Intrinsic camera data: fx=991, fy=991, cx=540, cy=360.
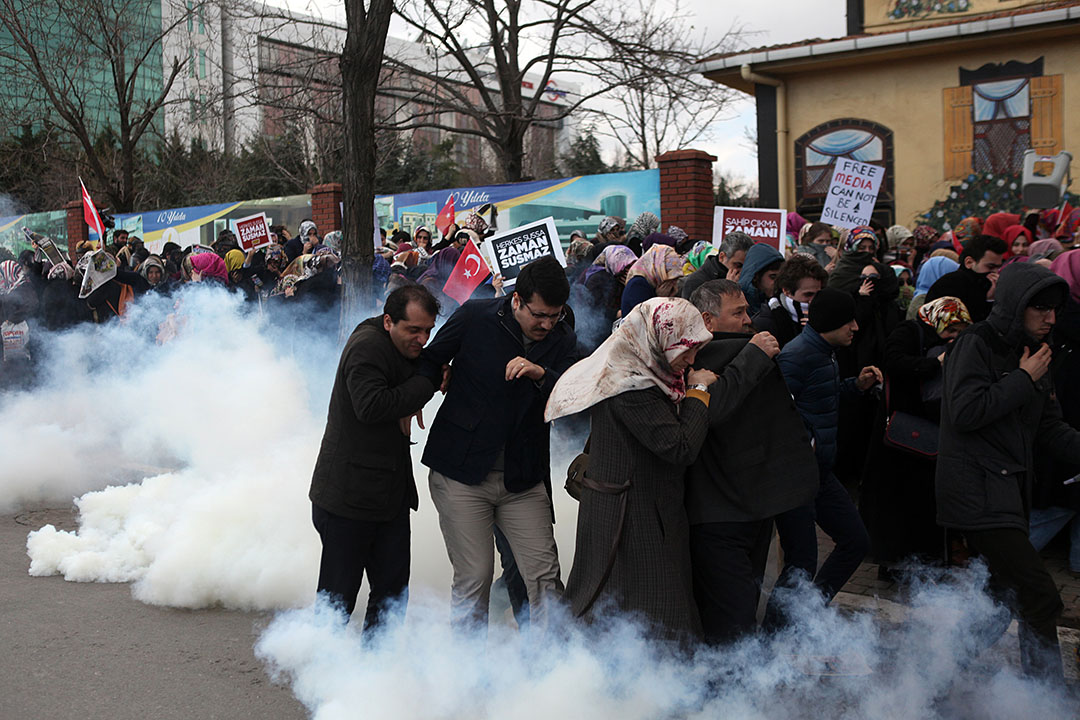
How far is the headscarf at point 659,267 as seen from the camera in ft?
20.9

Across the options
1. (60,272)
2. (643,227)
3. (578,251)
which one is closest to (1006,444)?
(643,227)

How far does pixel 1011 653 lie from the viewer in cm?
445

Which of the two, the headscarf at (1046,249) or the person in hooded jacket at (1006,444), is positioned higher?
the headscarf at (1046,249)

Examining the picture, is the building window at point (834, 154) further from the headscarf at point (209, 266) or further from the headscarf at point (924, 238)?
the headscarf at point (209, 266)

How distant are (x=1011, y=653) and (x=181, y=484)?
16.4ft

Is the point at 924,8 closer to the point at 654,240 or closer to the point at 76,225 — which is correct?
the point at 654,240

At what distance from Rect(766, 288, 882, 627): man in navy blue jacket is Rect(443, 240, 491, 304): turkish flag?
124 inches

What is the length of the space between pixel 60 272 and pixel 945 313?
10.9 m

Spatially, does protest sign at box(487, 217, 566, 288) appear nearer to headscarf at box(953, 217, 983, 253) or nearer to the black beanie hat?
the black beanie hat

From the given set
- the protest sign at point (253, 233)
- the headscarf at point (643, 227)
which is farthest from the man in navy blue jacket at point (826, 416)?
the protest sign at point (253, 233)

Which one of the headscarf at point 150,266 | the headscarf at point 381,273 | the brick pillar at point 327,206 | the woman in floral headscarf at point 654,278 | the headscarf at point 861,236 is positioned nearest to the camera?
the woman in floral headscarf at point 654,278

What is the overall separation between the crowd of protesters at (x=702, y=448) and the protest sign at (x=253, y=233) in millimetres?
8856

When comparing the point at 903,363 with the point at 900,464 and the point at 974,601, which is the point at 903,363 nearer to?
the point at 900,464

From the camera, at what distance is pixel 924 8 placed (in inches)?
608
